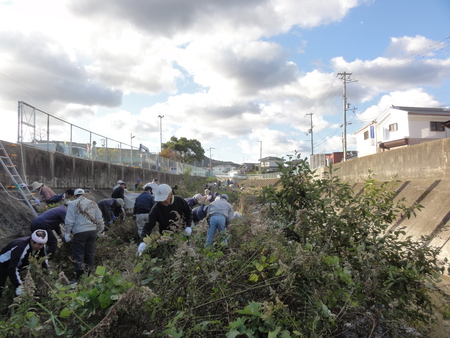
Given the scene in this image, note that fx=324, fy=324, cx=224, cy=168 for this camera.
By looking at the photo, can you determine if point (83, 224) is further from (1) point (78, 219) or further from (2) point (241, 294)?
(2) point (241, 294)

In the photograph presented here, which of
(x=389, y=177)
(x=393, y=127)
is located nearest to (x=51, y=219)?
(x=389, y=177)

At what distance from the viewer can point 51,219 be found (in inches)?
214

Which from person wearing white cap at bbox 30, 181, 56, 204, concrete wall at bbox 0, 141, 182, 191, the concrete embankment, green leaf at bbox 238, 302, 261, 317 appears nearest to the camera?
green leaf at bbox 238, 302, 261, 317

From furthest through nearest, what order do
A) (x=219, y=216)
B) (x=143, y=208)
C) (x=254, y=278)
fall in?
(x=143, y=208) < (x=219, y=216) < (x=254, y=278)

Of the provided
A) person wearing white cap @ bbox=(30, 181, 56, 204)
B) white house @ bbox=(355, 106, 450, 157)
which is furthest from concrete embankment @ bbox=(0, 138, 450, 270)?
white house @ bbox=(355, 106, 450, 157)

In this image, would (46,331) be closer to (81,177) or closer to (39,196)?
(39,196)

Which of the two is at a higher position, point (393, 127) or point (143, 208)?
point (393, 127)

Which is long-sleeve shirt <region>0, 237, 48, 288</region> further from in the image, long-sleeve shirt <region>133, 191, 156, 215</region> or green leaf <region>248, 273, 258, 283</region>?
long-sleeve shirt <region>133, 191, 156, 215</region>

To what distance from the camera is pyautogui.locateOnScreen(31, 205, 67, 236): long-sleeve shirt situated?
17.3ft

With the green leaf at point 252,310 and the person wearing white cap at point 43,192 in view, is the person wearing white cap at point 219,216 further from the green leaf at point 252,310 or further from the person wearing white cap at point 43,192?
the person wearing white cap at point 43,192

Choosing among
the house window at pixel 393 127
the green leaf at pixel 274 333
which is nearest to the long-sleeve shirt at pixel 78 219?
the green leaf at pixel 274 333

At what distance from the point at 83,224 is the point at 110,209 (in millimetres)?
3123

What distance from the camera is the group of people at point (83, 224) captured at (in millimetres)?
3986

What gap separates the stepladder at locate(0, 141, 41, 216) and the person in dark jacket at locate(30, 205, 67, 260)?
234 cm
